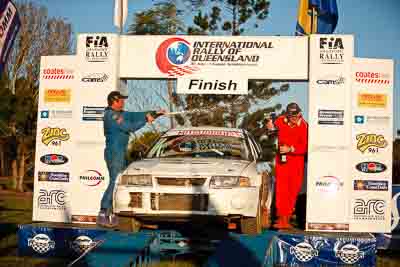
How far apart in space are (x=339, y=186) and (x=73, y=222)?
4335 mm

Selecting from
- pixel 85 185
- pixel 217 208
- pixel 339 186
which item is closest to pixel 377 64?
pixel 339 186

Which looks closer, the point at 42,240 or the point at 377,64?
the point at 42,240

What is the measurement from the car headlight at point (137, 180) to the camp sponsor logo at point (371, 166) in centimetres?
373

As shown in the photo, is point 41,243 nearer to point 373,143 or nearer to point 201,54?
point 201,54

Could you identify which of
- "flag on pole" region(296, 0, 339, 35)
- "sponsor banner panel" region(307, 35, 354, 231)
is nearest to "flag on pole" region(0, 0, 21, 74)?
"sponsor banner panel" region(307, 35, 354, 231)

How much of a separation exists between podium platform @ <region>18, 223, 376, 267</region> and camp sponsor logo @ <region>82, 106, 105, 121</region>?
1780 mm

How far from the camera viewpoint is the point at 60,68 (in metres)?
10.3

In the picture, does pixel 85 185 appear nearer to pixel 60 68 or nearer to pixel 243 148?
pixel 60 68

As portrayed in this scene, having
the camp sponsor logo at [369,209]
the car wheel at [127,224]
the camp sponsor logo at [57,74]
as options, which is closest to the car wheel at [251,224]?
the car wheel at [127,224]

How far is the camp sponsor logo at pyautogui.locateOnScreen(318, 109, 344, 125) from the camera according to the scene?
941 cm

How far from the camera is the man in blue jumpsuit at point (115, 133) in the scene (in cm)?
928

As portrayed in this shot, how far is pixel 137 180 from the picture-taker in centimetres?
773

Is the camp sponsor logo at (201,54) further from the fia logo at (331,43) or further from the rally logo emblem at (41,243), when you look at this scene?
the rally logo emblem at (41,243)

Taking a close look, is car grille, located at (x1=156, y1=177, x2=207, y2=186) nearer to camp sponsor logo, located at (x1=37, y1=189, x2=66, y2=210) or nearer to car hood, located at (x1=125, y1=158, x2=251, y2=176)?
car hood, located at (x1=125, y1=158, x2=251, y2=176)
